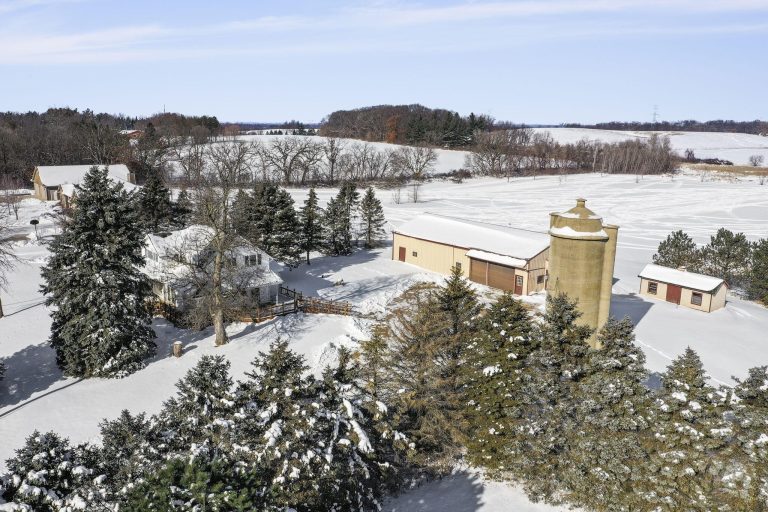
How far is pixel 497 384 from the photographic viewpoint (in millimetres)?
18891

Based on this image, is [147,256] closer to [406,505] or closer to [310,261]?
[310,261]

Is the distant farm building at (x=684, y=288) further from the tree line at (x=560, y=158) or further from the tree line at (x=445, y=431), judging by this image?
the tree line at (x=560, y=158)

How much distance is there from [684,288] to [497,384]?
24401mm

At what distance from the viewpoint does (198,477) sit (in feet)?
32.7

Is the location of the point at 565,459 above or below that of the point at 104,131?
below

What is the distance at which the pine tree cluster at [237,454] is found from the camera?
35.7 ft

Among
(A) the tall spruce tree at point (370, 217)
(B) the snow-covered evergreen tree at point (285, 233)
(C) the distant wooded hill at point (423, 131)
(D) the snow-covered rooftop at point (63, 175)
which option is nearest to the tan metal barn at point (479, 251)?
(A) the tall spruce tree at point (370, 217)

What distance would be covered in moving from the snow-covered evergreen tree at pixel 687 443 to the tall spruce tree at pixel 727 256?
30.9 metres

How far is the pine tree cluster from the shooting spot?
429 inches

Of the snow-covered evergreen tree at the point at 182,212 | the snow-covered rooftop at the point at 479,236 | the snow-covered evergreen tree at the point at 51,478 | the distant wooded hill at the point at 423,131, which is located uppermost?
the distant wooded hill at the point at 423,131

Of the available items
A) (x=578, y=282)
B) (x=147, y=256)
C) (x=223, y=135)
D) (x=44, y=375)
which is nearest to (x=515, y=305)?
(x=578, y=282)

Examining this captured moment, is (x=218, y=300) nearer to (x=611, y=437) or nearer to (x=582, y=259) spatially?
(x=582, y=259)

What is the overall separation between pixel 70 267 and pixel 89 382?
5.47 metres

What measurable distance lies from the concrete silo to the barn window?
43.7ft
